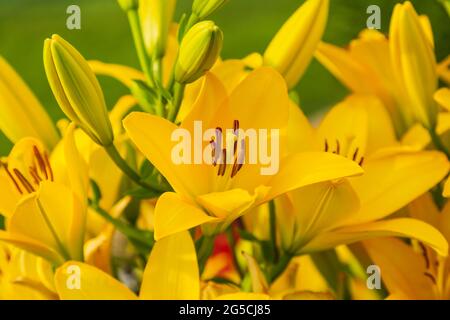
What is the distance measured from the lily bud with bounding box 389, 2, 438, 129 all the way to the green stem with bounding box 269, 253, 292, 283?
0.08 meters

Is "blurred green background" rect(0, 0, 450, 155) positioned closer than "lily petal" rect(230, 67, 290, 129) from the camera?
No

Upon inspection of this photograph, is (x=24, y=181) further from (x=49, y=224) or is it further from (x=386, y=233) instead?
(x=386, y=233)

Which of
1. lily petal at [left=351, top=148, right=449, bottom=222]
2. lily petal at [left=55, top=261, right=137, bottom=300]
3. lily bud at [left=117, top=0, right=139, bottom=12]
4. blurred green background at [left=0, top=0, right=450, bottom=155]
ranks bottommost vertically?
lily petal at [left=55, top=261, right=137, bottom=300]

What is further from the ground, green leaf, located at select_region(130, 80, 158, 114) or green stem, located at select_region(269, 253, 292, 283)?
green leaf, located at select_region(130, 80, 158, 114)

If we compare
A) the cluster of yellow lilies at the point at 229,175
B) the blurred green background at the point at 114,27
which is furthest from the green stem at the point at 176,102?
the blurred green background at the point at 114,27

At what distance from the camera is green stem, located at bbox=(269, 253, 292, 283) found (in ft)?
1.21

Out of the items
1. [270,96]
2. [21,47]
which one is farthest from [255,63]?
[21,47]

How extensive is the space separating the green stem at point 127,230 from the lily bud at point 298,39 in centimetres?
9

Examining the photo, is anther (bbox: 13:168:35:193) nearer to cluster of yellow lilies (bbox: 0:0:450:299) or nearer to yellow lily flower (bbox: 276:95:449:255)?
cluster of yellow lilies (bbox: 0:0:450:299)

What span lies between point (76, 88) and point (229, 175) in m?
0.07

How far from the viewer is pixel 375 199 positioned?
0.36 m

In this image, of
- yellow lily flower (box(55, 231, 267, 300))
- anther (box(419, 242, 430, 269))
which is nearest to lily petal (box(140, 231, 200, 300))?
yellow lily flower (box(55, 231, 267, 300))

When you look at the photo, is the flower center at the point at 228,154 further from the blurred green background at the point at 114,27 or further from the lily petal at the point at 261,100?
the blurred green background at the point at 114,27

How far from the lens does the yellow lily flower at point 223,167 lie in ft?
1.02
